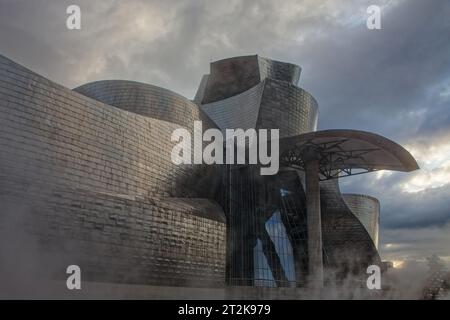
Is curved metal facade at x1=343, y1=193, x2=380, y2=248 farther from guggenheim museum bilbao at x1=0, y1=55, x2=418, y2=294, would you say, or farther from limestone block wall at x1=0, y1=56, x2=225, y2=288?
limestone block wall at x1=0, y1=56, x2=225, y2=288

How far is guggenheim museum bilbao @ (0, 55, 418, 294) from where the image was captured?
1677 centimetres

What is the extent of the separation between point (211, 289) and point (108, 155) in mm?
7906

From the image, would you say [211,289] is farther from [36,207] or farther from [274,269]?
[36,207]

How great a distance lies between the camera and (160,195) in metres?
22.8

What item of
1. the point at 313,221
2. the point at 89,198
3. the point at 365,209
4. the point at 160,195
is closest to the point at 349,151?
the point at 313,221

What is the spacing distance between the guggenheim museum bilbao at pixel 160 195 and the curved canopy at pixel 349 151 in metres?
0.09

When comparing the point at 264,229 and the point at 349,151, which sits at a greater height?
the point at 349,151

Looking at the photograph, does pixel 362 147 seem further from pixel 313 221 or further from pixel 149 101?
pixel 149 101

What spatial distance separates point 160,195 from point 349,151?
12.1 metres

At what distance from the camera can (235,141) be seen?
31.8 m

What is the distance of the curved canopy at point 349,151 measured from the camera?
→ 2422 cm
